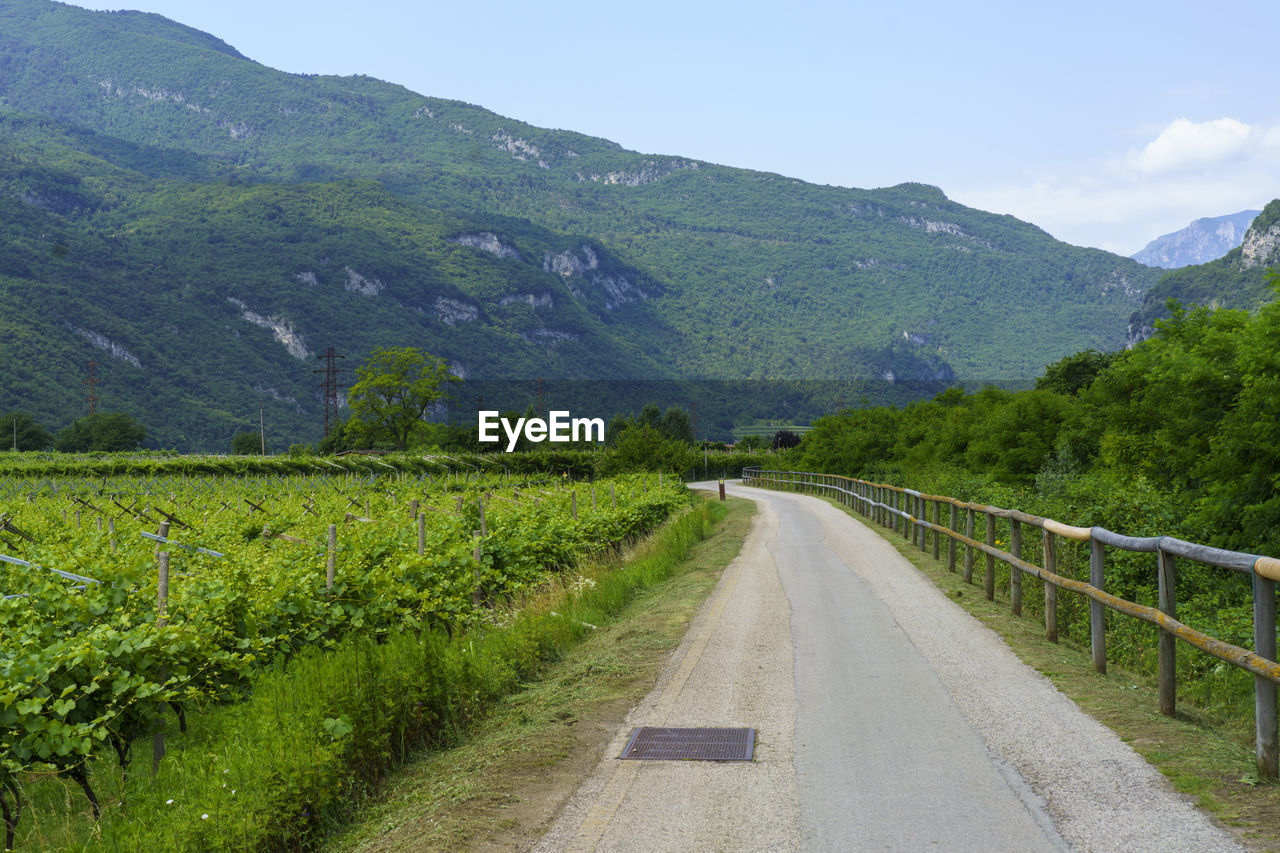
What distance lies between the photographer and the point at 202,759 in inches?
231

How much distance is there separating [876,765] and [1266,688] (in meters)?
2.19

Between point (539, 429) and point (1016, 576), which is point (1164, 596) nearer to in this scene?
point (1016, 576)

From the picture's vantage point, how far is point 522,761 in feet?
20.4

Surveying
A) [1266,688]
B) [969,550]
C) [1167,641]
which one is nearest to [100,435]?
[969,550]

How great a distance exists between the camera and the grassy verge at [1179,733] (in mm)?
4957

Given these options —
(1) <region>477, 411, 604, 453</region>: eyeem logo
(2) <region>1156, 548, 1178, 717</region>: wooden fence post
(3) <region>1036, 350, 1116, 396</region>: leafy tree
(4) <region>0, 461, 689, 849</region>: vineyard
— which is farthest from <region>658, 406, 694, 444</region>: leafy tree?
(2) <region>1156, 548, 1178, 717</region>: wooden fence post

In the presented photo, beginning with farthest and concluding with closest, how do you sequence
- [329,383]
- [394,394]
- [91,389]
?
1. [329,383]
2. [394,394]
3. [91,389]

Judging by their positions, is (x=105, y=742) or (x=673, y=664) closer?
(x=105, y=742)

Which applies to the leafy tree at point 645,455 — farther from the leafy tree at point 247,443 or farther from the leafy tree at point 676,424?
the leafy tree at point 247,443

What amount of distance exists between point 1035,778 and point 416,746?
4205mm

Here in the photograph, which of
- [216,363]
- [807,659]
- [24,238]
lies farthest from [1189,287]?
[24,238]

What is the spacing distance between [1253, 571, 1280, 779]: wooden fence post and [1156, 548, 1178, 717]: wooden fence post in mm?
1333

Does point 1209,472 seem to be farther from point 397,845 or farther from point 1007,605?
point 397,845

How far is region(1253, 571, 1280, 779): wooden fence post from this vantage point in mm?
5387
